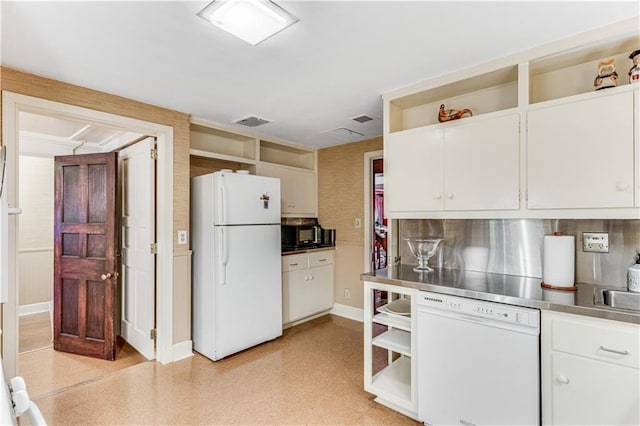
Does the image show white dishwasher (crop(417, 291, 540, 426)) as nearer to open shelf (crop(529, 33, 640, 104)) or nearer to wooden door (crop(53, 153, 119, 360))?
open shelf (crop(529, 33, 640, 104))

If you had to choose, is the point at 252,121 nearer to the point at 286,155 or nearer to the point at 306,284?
the point at 286,155

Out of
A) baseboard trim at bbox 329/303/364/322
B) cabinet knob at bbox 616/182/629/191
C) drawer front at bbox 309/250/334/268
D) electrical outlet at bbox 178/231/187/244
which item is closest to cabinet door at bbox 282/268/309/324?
drawer front at bbox 309/250/334/268

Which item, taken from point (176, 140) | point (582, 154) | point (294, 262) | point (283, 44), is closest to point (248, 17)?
point (283, 44)

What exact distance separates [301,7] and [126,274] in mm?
3281

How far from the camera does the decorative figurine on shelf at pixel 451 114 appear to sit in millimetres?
2443

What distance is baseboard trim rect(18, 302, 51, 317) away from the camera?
14.3 ft

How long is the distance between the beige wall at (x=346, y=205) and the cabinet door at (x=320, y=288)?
0.38ft

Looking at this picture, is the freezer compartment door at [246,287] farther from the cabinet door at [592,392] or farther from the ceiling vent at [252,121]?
the cabinet door at [592,392]

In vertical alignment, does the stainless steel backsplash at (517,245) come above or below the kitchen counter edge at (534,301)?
above

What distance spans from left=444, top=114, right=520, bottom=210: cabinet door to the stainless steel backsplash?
34 centimetres

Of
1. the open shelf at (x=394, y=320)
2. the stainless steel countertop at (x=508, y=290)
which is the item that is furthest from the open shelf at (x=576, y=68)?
the open shelf at (x=394, y=320)

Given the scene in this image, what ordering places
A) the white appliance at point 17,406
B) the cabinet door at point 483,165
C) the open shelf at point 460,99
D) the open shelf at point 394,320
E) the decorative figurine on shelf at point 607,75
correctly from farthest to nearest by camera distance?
the open shelf at point 460,99 < the open shelf at point 394,320 < the cabinet door at point 483,165 < the decorative figurine on shelf at point 607,75 < the white appliance at point 17,406

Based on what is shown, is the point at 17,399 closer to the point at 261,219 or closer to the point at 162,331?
the point at 162,331

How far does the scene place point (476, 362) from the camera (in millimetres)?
1854
